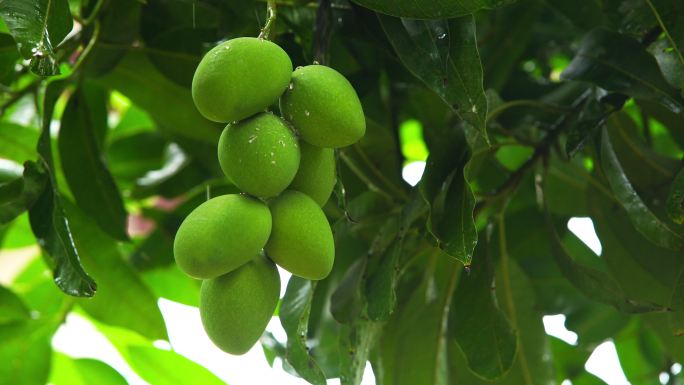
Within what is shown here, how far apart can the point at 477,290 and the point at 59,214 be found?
27cm

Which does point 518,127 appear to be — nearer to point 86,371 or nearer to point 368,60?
point 368,60

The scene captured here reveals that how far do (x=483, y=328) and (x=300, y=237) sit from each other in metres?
0.22

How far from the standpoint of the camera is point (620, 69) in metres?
0.56

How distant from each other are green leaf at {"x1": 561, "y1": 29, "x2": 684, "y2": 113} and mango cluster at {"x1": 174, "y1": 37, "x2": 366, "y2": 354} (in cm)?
23

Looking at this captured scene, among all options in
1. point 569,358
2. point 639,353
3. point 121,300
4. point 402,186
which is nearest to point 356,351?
point 402,186

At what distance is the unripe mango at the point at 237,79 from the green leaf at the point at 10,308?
0.45m

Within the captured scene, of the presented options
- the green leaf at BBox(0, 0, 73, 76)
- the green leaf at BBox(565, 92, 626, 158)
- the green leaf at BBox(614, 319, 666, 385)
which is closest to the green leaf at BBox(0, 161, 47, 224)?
the green leaf at BBox(0, 0, 73, 76)

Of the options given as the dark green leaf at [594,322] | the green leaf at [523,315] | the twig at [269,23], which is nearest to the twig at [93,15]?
the twig at [269,23]

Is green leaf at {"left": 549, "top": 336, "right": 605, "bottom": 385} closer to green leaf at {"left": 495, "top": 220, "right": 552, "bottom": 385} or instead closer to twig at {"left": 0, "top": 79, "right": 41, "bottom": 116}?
green leaf at {"left": 495, "top": 220, "right": 552, "bottom": 385}

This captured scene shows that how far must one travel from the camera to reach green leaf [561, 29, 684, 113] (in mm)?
537

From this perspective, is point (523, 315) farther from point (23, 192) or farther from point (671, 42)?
point (23, 192)

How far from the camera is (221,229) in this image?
0.37 m

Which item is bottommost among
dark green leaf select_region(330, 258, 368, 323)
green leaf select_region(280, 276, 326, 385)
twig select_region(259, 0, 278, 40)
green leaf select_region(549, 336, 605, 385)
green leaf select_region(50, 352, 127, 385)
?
green leaf select_region(50, 352, 127, 385)

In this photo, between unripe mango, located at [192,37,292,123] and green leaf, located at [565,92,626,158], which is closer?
unripe mango, located at [192,37,292,123]
